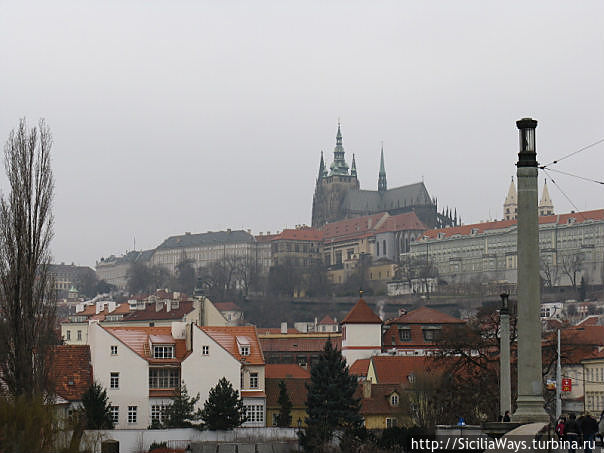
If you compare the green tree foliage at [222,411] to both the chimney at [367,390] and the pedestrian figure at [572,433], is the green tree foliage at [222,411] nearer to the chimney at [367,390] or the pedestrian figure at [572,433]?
the chimney at [367,390]

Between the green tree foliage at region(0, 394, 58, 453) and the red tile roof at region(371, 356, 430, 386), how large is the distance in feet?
166

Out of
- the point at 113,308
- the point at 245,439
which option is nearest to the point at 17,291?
the point at 245,439

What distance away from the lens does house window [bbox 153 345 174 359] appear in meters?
65.6

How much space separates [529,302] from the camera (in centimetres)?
1956

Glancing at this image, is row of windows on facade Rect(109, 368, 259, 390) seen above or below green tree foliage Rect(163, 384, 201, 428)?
above

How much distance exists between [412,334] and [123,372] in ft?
150

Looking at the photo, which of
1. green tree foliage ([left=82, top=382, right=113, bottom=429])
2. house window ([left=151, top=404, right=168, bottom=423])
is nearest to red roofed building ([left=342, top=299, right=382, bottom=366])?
house window ([left=151, top=404, right=168, bottom=423])

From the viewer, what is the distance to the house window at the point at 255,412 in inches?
2589

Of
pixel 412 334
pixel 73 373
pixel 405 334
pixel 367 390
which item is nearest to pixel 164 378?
pixel 73 373

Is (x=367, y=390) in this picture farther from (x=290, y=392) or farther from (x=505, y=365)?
(x=505, y=365)

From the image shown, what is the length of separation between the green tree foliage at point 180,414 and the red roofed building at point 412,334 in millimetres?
42852

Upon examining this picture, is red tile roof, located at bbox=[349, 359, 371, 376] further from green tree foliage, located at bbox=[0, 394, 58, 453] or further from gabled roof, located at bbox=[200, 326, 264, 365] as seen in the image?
green tree foliage, located at bbox=[0, 394, 58, 453]

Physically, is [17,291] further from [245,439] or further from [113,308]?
[113,308]

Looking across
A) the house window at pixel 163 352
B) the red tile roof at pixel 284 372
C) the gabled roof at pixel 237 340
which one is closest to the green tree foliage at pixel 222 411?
the gabled roof at pixel 237 340
